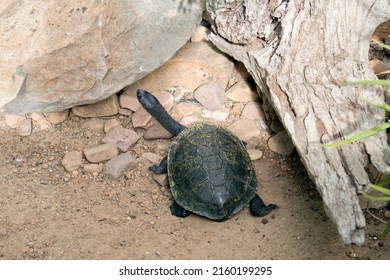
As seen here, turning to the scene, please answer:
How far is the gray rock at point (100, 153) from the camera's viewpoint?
12.9 ft

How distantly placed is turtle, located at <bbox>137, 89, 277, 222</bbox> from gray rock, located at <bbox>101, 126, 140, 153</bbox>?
0.98 feet

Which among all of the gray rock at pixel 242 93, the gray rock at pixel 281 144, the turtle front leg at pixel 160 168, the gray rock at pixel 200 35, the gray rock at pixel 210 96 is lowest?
the gray rock at pixel 281 144

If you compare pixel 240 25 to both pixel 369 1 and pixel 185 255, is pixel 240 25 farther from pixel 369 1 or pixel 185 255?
pixel 185 255

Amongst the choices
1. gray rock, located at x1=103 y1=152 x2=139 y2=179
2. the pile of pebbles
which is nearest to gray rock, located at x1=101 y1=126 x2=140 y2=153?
the pile of pebbles

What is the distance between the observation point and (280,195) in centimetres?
366

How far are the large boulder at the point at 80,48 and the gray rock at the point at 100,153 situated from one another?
32 centimetres

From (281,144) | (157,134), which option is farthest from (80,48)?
(281,144)

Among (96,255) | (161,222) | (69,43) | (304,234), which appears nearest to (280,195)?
(304,234)

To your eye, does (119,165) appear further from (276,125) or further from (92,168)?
(276,125)

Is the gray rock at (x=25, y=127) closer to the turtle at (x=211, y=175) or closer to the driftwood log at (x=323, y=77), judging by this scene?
the turtle at (x=211, y=175)

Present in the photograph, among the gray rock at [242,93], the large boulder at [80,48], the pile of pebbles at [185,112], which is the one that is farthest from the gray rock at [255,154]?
the large boulder at [80,48]

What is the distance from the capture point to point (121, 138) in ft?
13.4

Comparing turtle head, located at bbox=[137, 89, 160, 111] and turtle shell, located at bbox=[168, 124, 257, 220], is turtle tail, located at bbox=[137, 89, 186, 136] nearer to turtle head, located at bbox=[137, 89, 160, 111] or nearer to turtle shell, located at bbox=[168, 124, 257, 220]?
turtle head, located at bbox=[137, 89, 160, 111]

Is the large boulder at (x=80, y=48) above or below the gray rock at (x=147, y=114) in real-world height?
above
